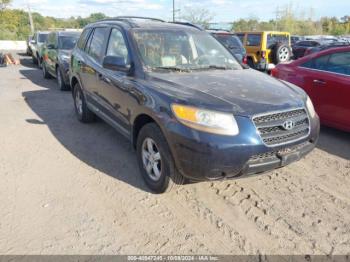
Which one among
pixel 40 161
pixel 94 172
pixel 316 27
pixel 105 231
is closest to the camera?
pixel 105 231

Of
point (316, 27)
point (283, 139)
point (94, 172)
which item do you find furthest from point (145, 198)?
point (316, 27)

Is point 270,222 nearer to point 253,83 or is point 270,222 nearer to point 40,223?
point 253,83

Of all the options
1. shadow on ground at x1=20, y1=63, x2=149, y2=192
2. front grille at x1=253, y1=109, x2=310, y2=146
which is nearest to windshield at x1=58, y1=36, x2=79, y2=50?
shadow on ground at x1=20, y1=63, x2=149, y2=192

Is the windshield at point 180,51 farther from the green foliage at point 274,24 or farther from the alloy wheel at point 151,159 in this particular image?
the green foliage at point 274,24

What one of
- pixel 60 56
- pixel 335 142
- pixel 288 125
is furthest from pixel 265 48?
pixel 288 125

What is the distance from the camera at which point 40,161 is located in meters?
4.62

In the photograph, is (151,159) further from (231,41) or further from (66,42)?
(231,41)

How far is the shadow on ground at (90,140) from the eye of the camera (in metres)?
4.35

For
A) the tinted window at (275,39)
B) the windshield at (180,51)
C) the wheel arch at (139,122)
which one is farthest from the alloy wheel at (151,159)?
the tinted window at (275,39)

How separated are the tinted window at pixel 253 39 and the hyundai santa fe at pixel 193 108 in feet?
27.4

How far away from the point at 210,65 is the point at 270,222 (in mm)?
2153

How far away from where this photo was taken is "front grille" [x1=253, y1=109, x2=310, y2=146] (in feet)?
10.3

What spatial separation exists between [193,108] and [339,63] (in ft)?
11.4

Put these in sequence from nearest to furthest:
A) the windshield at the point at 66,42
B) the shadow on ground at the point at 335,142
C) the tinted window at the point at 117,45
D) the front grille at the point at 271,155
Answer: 1. the front grille at the point at 271,155
2. the tinted window at the point at 117,45
3. the shadow on ground at the point at 335,142
4. the windshield at the point at 66,42
